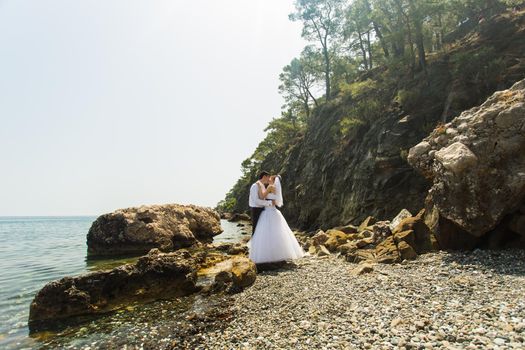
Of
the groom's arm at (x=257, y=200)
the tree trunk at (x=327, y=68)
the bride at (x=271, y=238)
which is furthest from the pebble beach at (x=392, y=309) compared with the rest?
the tree trunk at (x=327, y=68)

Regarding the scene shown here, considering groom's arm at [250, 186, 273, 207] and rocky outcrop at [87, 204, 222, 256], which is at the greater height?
groom's arm at [250, 186, 273, 207]

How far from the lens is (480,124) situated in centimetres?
1162

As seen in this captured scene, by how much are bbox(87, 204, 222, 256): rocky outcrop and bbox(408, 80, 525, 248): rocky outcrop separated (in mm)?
24137

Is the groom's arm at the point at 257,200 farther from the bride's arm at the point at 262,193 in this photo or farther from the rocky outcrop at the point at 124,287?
the rocky outcrop at the point at 124,287

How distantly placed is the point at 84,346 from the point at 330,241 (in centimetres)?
1262

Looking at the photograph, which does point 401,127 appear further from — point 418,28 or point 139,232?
point 139,232

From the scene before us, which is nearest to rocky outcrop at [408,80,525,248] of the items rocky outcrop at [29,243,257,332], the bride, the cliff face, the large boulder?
the bride

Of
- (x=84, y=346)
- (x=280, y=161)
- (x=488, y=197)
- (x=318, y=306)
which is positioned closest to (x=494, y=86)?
(x=488, y=197)

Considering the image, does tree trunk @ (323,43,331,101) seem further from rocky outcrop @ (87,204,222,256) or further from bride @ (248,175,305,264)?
bride @ (248,175,305,264)

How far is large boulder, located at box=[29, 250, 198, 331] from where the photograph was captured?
33.7ft

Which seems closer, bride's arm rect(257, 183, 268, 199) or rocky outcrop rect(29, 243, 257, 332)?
rocky outcrop rect(29, 243, 257, 332)

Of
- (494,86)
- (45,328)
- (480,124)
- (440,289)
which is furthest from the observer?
(494,86)

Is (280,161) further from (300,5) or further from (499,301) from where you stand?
(499,301)

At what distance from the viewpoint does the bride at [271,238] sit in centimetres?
1328
